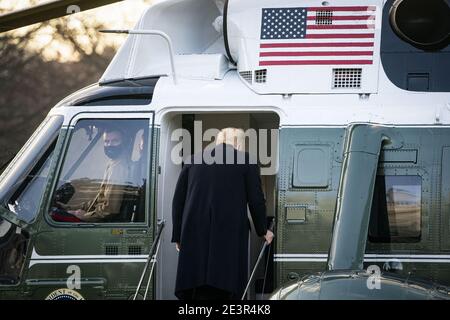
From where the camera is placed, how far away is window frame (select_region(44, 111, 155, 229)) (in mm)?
7234

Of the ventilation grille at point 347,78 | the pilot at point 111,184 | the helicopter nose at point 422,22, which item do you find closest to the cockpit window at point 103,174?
the pilot at point 111,184

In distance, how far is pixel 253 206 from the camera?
6848 mm

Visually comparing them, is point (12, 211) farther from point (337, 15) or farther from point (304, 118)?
point (337, 15)

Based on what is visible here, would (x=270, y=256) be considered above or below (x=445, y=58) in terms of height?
below

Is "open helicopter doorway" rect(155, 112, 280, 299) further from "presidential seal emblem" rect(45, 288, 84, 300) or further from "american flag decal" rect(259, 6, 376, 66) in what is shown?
"american flag decal" rect(259, 6, 376, 66)

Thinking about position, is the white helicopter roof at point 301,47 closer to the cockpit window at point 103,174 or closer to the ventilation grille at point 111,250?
the cockpit window at point 103,174

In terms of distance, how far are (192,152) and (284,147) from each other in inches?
39.2

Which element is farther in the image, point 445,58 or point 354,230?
point 445,58

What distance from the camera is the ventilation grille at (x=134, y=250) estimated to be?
7188mm

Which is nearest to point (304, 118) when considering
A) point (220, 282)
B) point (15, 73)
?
point (220, 282)

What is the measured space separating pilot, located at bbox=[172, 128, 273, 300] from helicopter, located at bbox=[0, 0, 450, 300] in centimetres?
35

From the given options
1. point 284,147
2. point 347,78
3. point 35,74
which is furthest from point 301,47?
point 35,74

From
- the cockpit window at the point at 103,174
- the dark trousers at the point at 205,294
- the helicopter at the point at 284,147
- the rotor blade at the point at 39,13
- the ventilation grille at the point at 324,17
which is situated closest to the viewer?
the rotor blade at the point at 39,13

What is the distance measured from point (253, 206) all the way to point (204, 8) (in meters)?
2.37
